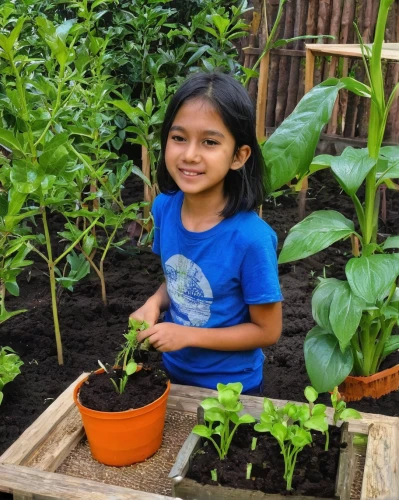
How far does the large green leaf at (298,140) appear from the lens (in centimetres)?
199

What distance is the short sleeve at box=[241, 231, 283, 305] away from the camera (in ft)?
6.07

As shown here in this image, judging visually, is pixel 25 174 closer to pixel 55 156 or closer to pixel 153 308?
pixel 55 156

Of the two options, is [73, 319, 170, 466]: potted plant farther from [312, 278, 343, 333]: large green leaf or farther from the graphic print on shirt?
[312, 278, 343, 333]: large green leaf

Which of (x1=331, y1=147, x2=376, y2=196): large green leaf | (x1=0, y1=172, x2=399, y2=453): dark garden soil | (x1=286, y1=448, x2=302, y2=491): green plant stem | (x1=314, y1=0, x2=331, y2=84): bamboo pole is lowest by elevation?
(x1=0, y1=172, x2=399, y2=453): dark garden soil

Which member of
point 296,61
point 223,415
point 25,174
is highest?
point 296,61

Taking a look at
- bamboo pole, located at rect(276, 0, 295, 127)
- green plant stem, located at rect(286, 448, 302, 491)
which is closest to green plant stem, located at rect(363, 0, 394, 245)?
green plant stem, located at rect(286, 448, 302, 491)

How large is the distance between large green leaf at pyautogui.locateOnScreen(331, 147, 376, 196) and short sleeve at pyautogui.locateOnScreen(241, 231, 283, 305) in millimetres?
306

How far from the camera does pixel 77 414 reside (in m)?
1.86

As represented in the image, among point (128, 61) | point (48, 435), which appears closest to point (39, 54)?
point (128, 61)

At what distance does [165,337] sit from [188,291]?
0.81ft

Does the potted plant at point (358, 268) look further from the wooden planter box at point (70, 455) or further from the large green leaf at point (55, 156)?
the large green leaf at point (55, 156)

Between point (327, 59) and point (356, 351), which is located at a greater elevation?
point (327, 59)

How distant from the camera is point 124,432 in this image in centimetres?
163

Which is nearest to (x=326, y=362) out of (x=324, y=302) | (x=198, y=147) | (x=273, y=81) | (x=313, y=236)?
(x=324, y=302)
